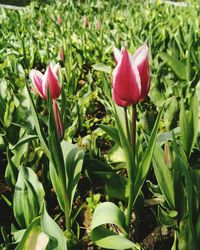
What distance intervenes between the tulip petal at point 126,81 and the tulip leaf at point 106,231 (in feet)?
1.16

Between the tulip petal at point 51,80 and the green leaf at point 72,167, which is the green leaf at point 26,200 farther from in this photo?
the tulip petal at point 51,80

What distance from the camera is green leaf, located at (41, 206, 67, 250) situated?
0.99m

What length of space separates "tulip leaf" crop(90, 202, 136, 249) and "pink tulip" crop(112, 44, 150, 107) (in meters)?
Result: 0.34

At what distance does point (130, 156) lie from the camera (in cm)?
107

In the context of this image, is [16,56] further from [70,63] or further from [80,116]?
[80,116]

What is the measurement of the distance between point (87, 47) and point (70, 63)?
0.75 m

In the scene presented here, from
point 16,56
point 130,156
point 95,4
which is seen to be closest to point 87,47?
point 16,56

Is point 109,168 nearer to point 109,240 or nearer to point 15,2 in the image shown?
point 109,240

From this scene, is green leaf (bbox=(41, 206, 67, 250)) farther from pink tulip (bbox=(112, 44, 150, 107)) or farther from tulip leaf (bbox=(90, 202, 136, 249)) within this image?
pink tulip (bbox=(112, 44, 150, 107))

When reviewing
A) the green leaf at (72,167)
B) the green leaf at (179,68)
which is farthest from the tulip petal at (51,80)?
the green leaf at (179,68)

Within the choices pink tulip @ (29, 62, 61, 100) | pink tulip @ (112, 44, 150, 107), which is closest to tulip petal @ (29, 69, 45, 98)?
pink tulip @ (29, 62, 61, 100)

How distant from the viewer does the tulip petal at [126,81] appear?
101 cm

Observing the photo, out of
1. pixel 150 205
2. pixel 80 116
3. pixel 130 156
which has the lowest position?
pixel 150 205

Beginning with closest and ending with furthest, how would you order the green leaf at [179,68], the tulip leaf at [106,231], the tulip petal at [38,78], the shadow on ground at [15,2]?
the tulip leaf at [106,231], the tulip petal at [38,78], the green leaf at [179,68], the shadow on ground at [15,2]
